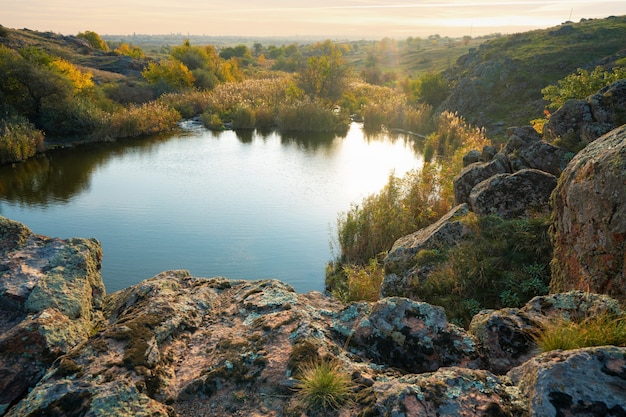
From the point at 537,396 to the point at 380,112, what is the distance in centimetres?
3560

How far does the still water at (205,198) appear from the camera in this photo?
Answer: 13922mm

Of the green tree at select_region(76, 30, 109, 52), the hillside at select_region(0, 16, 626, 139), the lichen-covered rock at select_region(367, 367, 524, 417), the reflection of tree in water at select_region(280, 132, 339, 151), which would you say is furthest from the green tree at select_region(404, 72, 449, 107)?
the green tree at select_region(76, 30, 109, 52)

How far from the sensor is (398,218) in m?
13.9

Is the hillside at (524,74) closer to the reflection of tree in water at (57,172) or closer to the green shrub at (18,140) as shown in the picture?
the reflection of tree in water at (57,172)

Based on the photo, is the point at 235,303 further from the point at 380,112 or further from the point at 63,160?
the point at 380,112

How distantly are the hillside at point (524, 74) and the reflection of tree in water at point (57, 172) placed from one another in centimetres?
2466

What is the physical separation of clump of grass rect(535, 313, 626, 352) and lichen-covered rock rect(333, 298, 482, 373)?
79 cm

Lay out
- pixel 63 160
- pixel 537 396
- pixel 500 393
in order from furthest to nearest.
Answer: pixel 63 160 < pixel 500 393 < pixel 537 396

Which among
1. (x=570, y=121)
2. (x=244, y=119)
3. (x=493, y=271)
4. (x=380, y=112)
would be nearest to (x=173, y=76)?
(x=244, y=119)

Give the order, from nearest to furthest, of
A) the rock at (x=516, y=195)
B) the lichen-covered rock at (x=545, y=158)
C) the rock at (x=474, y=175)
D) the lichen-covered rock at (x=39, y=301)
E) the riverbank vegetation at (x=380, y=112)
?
the lichen-covered rock at (x=39, y=301) → the riverbank vegetation at (x=380, y=112) → the rock at (x=516, y=195) → the lichen-covered rock at (x=545, y=158) → the rock at (x=474, y=175)

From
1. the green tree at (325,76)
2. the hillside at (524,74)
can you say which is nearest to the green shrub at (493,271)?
the hillside at (524,74)

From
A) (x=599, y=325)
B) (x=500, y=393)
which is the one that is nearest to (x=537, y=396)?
(x=500, y=393)

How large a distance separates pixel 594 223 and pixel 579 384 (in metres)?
3.21

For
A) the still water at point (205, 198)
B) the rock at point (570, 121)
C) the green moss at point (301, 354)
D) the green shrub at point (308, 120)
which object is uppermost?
the rock at point (570, 121)
